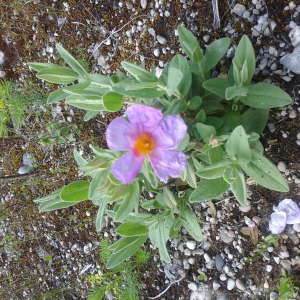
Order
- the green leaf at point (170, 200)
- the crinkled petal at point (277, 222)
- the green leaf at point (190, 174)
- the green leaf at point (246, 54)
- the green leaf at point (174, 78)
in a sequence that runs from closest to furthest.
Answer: the green leaf at point (174, 78), the green leaf at point (246, 54), the green leaf at point (190, 174), the green leaf at point (170, 200), the crinkled petal at point (277, 222)

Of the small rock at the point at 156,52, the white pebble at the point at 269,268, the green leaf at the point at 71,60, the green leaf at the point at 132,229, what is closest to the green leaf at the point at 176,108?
the green leaf at the point at 71,60

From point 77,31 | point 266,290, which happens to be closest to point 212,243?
point 266,290

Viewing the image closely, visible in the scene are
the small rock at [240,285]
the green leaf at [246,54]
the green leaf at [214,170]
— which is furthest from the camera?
the small rock at [240,285]

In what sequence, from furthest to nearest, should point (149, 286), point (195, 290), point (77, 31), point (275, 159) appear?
point (77, 31)
point (149, 286)
point (195, 290)
point (275, 159)

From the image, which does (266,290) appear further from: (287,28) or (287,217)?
(287,28)

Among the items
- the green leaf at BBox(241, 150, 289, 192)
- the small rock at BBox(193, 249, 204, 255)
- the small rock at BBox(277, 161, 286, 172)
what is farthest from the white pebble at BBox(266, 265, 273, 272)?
the green leaf at BBox(241, 150, 289, 192)

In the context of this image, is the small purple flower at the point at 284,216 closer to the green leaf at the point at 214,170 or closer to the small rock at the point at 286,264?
the small rock at the point at 286,264

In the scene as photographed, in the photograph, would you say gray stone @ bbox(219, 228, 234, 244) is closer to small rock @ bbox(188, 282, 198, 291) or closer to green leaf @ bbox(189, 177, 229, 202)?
small rock @ bbox(188, 282, 198, 291)
